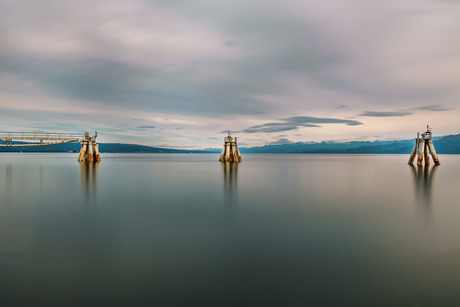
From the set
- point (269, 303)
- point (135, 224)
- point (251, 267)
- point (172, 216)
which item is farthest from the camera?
point (172, 216)

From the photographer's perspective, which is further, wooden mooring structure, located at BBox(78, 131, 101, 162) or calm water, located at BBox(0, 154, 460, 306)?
wooden mooring structure, located at BBox(78, 131, 101, 162)

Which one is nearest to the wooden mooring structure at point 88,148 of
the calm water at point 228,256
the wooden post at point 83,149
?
the wooden post at point 83,149

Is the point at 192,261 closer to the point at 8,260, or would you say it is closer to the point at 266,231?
the point at 266,231

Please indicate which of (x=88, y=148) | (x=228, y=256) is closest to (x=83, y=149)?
(x=88, y=148)

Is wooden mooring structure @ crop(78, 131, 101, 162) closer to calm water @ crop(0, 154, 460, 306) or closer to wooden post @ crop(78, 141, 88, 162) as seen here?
wooden post @ crop(78, 141, 88, 162)

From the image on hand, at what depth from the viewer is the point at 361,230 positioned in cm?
1145

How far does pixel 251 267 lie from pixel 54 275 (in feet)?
15.0

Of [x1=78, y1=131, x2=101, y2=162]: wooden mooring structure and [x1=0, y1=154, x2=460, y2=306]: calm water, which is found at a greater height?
[x1=78, y1=131, x2=101, y2=162]: wooden mooring structure

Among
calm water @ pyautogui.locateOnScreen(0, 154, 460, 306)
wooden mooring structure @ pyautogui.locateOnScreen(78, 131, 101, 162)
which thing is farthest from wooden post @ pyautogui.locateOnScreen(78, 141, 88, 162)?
calm water @ pyautogui.locateOnScreen(0, 154, 460, 306)

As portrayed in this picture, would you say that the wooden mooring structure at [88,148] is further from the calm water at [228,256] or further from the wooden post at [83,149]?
the calm water at [228,256]

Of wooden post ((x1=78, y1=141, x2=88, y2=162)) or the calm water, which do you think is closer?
the calm water

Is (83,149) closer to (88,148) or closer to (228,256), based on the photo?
(88,148)

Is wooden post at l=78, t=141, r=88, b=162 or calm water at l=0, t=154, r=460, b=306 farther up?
wooden post at l=78, t=141, r=88, b=162

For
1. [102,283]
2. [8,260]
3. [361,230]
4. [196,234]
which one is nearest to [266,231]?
[196,234]
